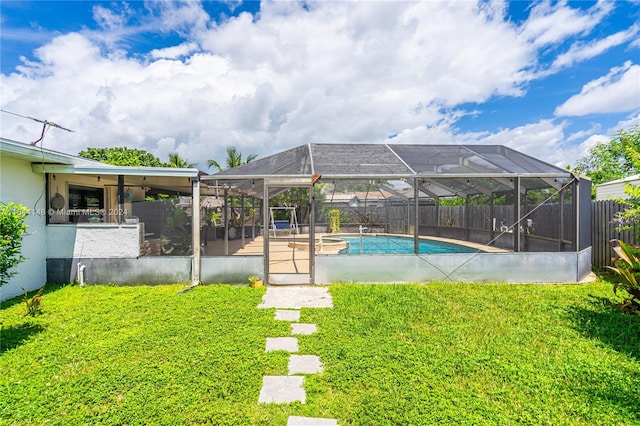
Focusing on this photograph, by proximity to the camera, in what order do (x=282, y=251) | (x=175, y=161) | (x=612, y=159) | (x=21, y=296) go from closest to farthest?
(x=21, y=296) < (x=282, y=251) < (x=612, y=159) < (x=175, y=161)

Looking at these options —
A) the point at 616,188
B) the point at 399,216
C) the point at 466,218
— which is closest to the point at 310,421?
the point at 399,216

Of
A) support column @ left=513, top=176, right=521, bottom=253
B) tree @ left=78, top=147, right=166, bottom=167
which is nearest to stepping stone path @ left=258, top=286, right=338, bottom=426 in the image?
support column @ left=513, top=176, right=521, bottom=253

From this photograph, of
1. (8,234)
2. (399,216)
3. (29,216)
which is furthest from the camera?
(399,216)

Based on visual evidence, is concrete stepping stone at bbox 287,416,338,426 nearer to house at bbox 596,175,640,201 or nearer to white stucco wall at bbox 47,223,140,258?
white stucco wall at bbox 47,223,140,258

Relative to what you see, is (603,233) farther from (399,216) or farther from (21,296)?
(21,296)

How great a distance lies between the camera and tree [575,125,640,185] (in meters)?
18.5

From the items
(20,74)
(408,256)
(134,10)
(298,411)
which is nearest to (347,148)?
(408,256)

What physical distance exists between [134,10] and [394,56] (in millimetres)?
8992

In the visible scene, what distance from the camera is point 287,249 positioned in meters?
11.1

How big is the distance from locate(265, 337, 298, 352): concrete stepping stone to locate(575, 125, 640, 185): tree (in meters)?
22.1

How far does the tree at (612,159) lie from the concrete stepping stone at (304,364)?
22194 mm

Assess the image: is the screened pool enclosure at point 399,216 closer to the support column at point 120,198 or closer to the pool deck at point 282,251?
the pool deck at point 282,251

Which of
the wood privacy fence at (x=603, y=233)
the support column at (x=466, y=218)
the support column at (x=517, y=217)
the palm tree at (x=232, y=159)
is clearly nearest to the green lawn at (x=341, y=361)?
the support column at (x=517, y=217)

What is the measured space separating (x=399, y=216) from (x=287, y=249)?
14.0 feet
